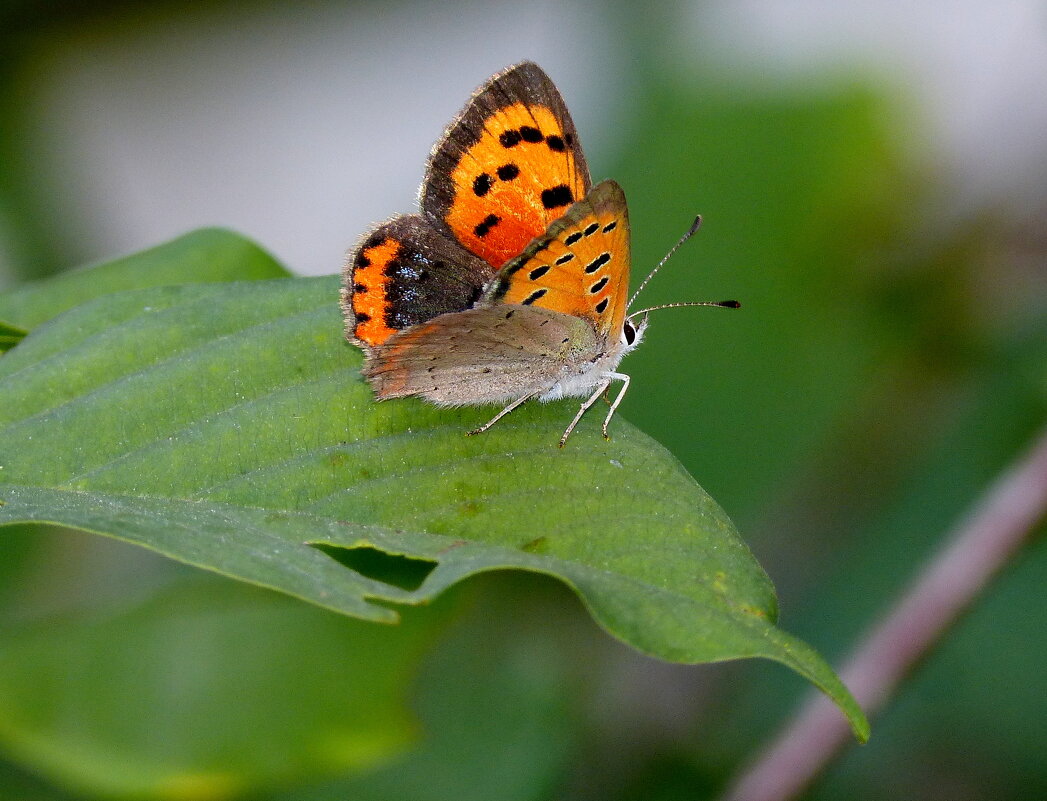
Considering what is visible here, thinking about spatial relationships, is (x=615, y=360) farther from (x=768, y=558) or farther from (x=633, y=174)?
(x=633, y=174)

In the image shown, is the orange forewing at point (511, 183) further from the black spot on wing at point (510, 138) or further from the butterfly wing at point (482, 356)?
the butterfly wing at point (482, 356)

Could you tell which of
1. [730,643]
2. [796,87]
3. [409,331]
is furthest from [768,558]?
[730,643]

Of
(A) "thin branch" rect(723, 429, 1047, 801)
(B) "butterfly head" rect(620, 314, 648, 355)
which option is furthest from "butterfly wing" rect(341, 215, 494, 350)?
(A) "thin branch" rect(723, 429, 1047, 801)

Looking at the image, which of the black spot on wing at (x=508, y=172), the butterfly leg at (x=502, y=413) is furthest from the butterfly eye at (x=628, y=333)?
the black spot on wing at (x=508, y=172)

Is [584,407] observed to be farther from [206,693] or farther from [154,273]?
[206,693]

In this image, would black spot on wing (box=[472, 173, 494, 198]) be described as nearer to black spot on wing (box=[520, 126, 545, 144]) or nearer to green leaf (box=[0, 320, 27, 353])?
black spot on wing (box=[520, 126, 545, 144])

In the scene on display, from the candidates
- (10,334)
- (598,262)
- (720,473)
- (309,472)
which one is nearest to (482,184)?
(598,262)
